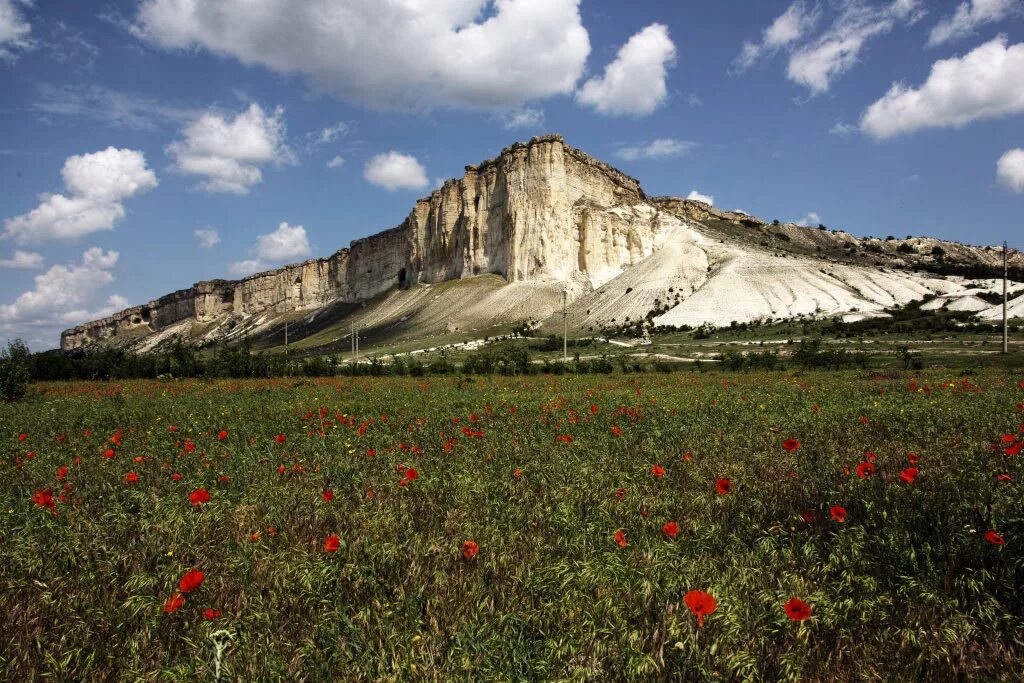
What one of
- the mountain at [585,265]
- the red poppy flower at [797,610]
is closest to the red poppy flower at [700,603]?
the red poppy flower at [797,610]

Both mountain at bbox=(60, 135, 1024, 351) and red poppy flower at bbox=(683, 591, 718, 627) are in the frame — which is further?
mountain at bbox=(60, 135, 1024, 351)

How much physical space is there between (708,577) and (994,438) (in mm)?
6059

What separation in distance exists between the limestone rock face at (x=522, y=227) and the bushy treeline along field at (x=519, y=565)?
92.2 meters

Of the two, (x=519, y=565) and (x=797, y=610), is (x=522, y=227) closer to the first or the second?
(x=519, y=565)

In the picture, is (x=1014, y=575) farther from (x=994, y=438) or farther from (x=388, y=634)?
(x=994, y=438)

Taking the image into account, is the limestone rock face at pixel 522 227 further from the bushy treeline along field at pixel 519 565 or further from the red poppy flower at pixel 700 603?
the red poppy flower at pixel 700 603

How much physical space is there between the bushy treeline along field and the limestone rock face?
92.2 meters

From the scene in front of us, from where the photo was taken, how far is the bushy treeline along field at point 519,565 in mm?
2773

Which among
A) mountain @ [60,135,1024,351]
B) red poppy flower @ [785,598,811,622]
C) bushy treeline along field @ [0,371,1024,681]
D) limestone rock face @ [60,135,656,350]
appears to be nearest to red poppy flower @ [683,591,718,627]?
bushy treeline along field @ [0,371,1024,681]

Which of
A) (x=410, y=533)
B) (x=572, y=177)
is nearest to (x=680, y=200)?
(x=572, y=177)

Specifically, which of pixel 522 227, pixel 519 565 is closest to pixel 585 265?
pixel 522 227

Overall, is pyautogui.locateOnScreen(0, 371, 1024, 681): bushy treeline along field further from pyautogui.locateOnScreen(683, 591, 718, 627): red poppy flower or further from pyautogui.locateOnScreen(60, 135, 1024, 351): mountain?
pyautogui.locateOnScreen(60, 135, 1024, 351): mountain

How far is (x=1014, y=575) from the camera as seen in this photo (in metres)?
3.32

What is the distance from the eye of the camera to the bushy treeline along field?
277 centimetres
